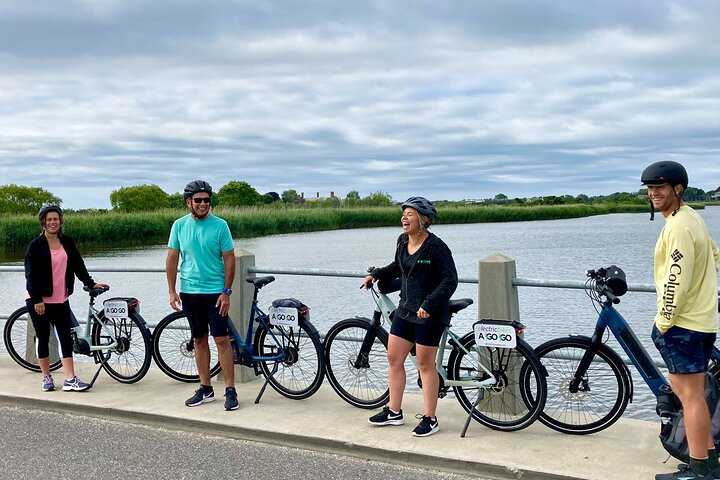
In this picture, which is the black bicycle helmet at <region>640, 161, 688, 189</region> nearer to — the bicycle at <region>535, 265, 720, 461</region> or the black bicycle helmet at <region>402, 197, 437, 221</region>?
the bicycle at <region>535, 265, 720, 461</region>

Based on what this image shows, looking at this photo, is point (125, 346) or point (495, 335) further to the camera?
point (125, 346)

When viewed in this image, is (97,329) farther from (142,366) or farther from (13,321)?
(13,321)

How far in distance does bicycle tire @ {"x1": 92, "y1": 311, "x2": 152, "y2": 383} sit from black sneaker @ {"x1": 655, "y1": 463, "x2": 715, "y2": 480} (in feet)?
14.5

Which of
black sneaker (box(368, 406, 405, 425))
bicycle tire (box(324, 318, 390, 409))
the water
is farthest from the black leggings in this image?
the water

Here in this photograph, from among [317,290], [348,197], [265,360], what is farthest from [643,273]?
[348,197]

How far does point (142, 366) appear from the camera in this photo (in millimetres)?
7227

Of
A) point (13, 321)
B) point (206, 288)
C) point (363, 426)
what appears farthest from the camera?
point (13, 321)

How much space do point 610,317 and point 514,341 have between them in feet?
2.14

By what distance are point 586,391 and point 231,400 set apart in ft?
8.84

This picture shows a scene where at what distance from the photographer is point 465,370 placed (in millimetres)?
5750

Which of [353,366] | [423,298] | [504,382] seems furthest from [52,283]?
[504,382]

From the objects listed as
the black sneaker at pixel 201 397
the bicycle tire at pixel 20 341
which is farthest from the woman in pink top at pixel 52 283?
the black sneaker at pixel 201 397

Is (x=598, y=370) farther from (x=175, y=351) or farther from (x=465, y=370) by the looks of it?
(x=175, y=351)

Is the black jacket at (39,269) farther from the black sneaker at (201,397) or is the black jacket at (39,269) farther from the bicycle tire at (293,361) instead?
the bicycle tire at (293,361)
